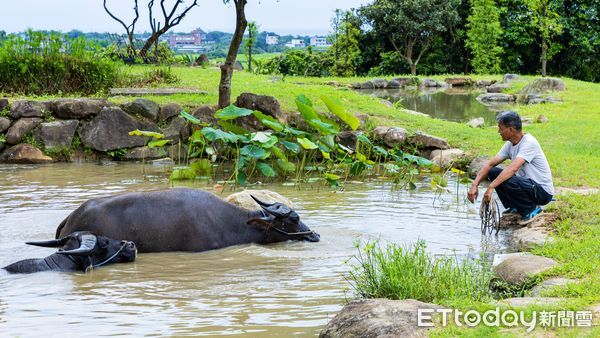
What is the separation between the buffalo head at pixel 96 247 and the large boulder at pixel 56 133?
20.0ft

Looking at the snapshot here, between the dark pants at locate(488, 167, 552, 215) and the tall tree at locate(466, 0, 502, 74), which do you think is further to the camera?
the tall tree at locate(466, 0, 502, 74)

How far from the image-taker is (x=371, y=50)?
40.8 m

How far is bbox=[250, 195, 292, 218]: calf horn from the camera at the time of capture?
7.98 metres

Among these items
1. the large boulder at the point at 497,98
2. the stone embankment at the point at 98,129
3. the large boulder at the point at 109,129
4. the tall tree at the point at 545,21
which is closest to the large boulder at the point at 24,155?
the stone embankment at the point at 98,129

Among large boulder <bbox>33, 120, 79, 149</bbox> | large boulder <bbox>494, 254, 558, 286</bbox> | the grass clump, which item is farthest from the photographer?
large boulder <bbox>33, 120, 79, 149</bbox>

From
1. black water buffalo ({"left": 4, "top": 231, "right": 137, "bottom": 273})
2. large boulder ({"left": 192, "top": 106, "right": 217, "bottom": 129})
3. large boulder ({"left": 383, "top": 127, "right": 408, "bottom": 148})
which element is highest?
large boulder ({"left": 192, "top": 106, "right": 217, "bottom": 129})

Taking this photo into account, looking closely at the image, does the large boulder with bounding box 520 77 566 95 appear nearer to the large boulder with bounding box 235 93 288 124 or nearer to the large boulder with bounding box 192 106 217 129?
the large boulder with bounding box 235 93 288 124

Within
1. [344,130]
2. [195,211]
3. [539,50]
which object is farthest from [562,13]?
[195,211]

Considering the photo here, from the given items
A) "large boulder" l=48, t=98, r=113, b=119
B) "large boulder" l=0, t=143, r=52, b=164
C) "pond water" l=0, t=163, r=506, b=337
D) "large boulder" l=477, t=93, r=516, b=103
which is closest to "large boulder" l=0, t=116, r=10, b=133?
"large boulder" l=0, t=143, r=52, b=164

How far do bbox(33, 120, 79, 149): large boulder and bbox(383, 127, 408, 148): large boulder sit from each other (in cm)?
513

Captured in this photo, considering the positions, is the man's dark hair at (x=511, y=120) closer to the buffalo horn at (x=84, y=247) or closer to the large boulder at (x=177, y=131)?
the buffalo horn at (x=84, y=247)

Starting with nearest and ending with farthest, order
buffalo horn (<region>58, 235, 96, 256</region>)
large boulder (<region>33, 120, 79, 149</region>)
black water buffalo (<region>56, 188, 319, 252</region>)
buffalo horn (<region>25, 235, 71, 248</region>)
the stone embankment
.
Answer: buffalo horn (<region>58, 235, 96, 256</region>) < buffalo horn (<region>25, 235, 71, 248</region>) < black water buffalo (<region>56, 188, 319, 252</region>) < the stone embankment < large boulder (<region>33, 120, 79, 149</region>)

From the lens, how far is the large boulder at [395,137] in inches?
504

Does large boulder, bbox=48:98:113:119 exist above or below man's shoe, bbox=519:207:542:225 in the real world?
above
